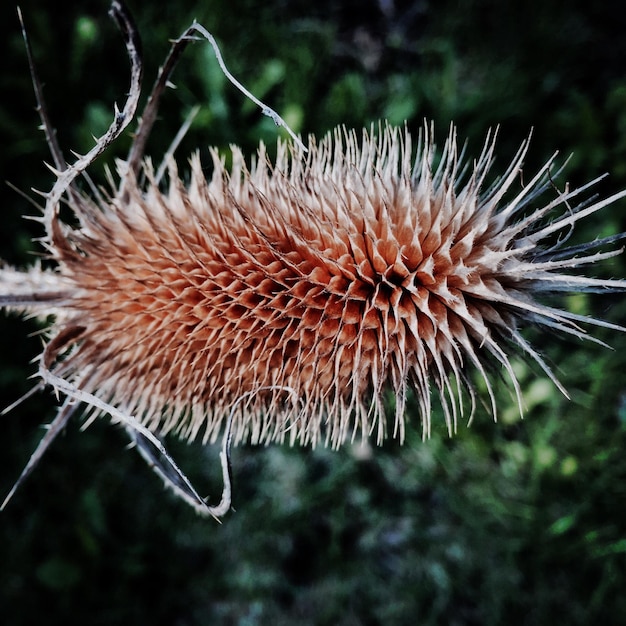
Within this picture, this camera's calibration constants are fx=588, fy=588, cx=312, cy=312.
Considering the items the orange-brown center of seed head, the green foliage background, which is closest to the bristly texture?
the orange-brown center of seed head

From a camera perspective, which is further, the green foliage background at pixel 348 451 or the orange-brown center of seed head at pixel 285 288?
the green foliage background at pixel 348 451

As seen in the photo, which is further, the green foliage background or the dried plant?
the green foliage background

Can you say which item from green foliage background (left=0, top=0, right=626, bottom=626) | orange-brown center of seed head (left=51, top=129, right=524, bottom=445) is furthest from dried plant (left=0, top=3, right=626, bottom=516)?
green foliage background (left=0, top=0, right=626, bottom=626)

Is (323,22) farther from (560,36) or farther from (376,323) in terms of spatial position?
(376,323)

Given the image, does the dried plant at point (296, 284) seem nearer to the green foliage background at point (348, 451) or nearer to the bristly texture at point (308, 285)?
the bristly texture at point (308, 285)

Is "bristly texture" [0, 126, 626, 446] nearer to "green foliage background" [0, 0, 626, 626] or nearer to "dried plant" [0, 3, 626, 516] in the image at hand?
"dried plant" [0, 3, 626, 516]

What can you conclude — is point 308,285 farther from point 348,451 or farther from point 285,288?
point 348,451

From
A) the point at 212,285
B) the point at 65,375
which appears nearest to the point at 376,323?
the point at 212,285

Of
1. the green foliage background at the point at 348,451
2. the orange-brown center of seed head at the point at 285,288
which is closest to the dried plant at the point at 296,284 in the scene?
the orange-brown center of seed head at the point at 285,288
